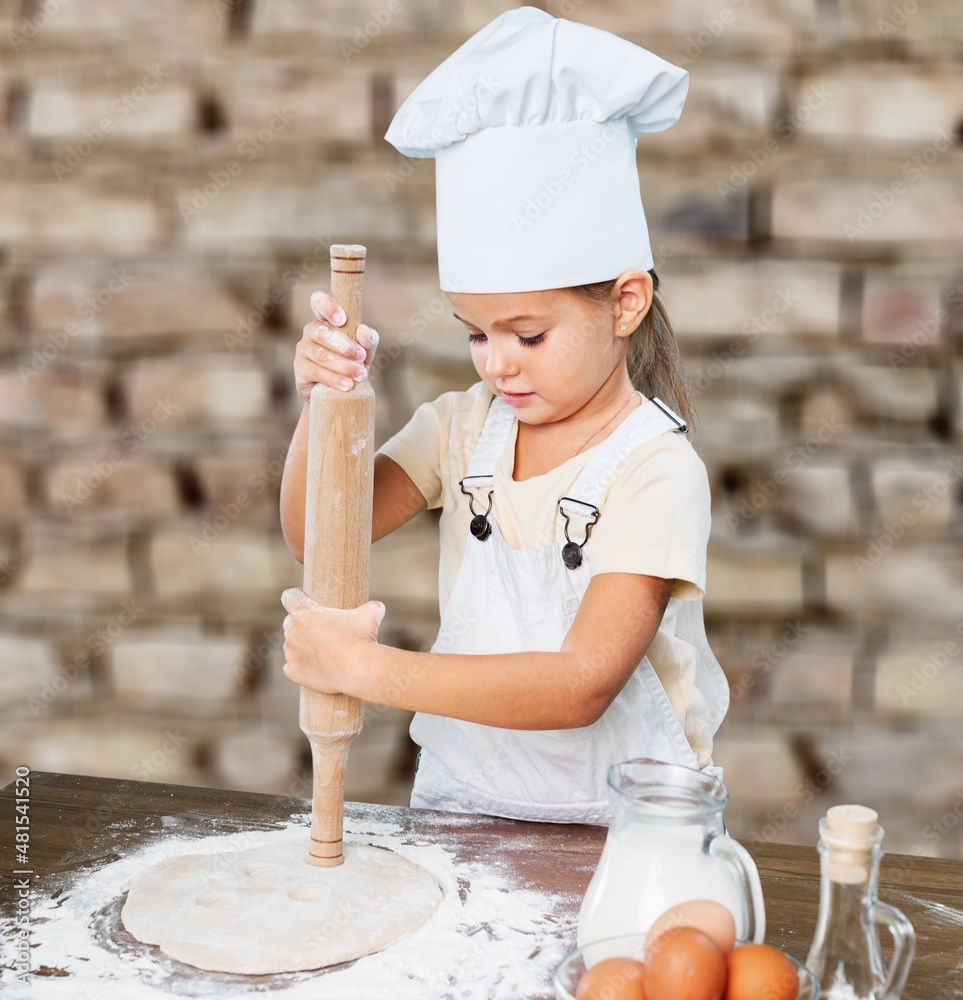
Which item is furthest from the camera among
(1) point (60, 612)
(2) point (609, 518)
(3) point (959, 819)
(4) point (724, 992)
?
(1) point (60, 612)

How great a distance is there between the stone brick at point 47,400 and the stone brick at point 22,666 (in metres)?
0.39

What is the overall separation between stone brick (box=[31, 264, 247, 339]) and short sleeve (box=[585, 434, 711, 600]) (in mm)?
1088

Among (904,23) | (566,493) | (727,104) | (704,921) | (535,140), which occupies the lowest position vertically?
(704,921)

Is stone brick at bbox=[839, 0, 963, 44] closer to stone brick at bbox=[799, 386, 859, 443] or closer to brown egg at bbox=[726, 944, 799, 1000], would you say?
stone brick at bbox=[799, 386, 859, 443]

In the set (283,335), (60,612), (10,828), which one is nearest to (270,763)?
(60,612)

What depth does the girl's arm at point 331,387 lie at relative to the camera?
3.71 ft

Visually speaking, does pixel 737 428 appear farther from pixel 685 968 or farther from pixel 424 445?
pixel 685 968

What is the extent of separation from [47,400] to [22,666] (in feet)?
1.57

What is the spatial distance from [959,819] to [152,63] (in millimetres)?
1840

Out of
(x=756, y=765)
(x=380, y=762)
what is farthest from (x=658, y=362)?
(x=380, y=762)

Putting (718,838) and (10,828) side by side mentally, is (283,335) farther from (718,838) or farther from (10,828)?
(718,838)

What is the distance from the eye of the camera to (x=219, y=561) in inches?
88.9

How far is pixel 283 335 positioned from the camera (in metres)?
2.19

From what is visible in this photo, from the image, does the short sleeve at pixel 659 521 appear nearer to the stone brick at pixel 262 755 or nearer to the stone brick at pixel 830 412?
the stone brick at pixel 830 412
